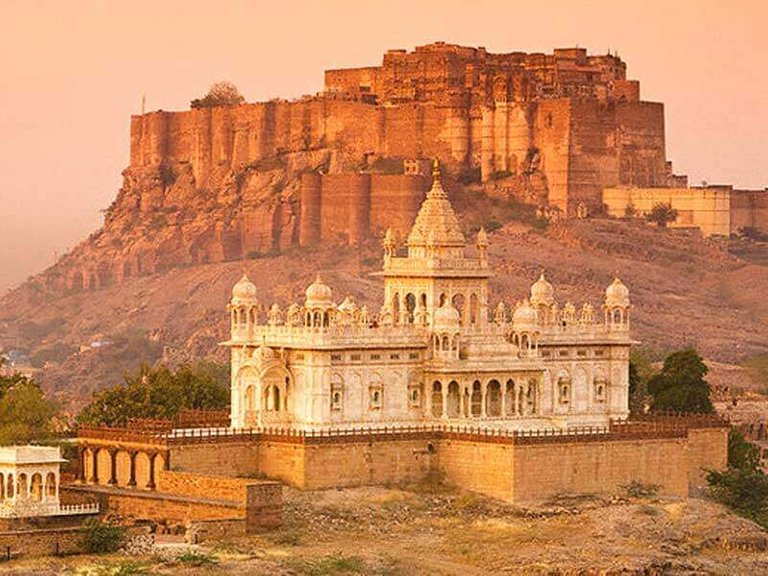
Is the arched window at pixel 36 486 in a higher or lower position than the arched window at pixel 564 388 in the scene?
lower

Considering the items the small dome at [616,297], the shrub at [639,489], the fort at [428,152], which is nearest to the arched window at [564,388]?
the small dome at [616,297]

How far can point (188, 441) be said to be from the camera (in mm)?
98750

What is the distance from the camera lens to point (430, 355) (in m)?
104

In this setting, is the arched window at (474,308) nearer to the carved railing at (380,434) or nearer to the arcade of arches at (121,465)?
the carved railing at (380,434)

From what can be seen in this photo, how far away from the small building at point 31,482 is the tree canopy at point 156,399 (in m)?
12.6

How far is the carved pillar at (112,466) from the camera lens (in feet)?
328

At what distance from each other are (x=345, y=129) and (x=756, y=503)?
70211 millimetres

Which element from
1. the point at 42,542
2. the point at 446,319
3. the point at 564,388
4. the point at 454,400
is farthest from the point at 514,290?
the point at 42,542

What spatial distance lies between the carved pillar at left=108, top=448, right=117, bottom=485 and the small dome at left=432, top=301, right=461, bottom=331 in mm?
9191

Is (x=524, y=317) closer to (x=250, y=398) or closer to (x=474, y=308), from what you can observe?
(x=474, y=308)

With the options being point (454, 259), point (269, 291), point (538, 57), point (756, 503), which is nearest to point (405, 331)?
point (454, 259)

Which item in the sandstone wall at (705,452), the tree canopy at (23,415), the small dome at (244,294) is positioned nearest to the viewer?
the tree canopy at (23,415)

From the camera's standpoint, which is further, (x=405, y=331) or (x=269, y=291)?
(x=269, y=291)

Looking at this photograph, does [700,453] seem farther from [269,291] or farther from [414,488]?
[269,291]
